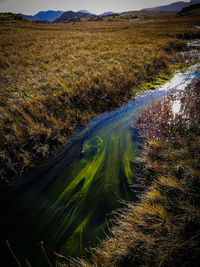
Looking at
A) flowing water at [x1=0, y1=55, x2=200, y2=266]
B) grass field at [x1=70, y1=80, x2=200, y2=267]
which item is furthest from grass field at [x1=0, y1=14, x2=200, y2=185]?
grass field at [x1=70, y1=80, x2=200, y2=267]

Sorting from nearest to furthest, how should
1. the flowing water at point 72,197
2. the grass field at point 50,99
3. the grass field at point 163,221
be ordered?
the grass field at point 163,221, the flowing water at point 72,197, the grass field at point 50,99

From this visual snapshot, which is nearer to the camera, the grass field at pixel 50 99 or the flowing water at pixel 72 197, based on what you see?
the flowing water at pixel 72 197

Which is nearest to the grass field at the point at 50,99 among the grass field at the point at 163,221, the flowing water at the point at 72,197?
the flowing water at the point at 72,197

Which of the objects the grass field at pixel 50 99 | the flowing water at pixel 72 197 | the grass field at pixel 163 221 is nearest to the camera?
the grass field at pixel 163 221

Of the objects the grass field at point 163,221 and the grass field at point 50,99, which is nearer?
the grass field at point 163,221

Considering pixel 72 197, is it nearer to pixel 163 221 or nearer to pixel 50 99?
pixel 163 221

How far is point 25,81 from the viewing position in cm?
607

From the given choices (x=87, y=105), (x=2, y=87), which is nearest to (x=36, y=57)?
(x=2, y=87)

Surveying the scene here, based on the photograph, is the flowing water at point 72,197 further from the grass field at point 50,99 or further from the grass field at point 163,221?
the grass field at point 50,99

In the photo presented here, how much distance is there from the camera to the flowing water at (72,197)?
2.08 m

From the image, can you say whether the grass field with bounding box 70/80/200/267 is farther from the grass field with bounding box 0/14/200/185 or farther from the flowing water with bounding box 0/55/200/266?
the grass field with bounding box 0/14/200/185

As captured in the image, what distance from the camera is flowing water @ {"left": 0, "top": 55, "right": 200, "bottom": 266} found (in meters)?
2.08

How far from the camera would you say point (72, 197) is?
2627 mm

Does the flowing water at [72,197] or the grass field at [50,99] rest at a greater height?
the grass field at [50,99]
